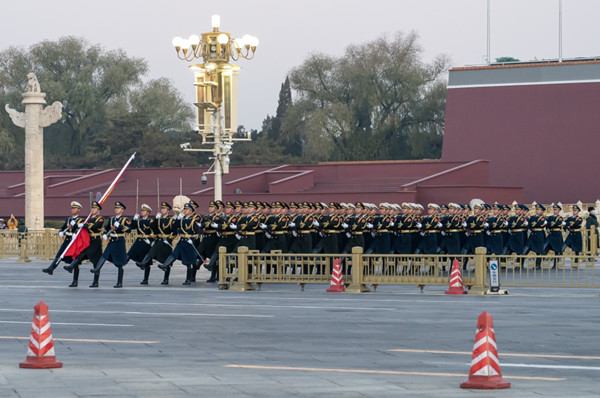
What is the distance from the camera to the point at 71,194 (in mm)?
54281

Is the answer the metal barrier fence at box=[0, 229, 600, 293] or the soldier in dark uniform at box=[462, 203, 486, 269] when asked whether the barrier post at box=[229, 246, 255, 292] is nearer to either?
the metal barrier fence at box=[0, 229, 600, 293]

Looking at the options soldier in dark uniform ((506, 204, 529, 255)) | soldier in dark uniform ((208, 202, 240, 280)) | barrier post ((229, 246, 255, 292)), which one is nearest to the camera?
barrier post ((229, 246, 255, 292))

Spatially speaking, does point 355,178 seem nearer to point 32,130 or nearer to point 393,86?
point 32,130

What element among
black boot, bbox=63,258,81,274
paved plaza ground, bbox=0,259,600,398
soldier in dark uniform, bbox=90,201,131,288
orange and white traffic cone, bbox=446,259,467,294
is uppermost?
soldier in dark uniform, bbox=90,201,131,288

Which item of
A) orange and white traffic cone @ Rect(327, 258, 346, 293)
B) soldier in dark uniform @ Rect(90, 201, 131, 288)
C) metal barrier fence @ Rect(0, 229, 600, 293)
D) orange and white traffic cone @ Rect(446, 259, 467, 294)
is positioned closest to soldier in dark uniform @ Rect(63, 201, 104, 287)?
soldier in dark uniform @ Rect(90, 201, 131, 288)

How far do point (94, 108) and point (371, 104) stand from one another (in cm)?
1815

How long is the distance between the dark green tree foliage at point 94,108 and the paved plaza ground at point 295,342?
161ft

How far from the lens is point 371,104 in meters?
70.0

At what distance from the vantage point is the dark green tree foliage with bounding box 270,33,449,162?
2739 inches

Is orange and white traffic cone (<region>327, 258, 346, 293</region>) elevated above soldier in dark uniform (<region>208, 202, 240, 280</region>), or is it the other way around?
soldier in dark uniform (<region>208, 202, 240, 280</region>)

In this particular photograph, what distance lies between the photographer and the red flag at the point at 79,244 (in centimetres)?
2347

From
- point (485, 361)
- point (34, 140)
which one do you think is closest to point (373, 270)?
point (485, 361)

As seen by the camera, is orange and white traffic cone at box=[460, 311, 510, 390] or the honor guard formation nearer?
orange and white traffic cone at box=[460, 311, 510, 390]

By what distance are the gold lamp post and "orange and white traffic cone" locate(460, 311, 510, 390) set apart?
2208cm
